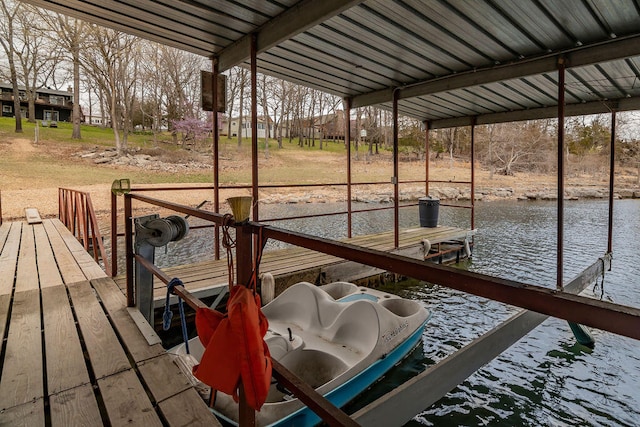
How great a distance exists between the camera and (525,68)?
4.51m

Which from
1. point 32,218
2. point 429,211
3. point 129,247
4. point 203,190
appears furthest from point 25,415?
point 203,190

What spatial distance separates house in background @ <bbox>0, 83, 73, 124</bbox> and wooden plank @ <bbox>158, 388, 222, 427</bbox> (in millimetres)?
39596

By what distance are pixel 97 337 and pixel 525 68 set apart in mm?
5144

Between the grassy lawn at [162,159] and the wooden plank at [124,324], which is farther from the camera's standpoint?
the grassy lawn at [162,159]

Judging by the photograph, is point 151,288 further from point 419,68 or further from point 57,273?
point 419,68

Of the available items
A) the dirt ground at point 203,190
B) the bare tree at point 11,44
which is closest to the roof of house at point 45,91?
the bare tree at point 11,44

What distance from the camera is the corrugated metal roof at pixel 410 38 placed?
10.9 ft

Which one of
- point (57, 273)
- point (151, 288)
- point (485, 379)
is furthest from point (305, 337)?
point (57, 273)

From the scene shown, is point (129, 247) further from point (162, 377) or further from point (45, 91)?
point (45, 91)

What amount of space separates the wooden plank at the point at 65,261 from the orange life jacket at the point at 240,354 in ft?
10.5

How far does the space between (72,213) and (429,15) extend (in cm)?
765

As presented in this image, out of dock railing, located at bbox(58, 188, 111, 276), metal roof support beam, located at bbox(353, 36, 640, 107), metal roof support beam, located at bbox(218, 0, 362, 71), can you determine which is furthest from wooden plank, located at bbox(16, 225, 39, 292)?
metal roof support beam, located at bbox(353, 36, 640, 107)

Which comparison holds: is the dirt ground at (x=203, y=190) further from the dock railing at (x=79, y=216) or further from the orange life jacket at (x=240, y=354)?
the orange life jacket at (x=240, y=354)

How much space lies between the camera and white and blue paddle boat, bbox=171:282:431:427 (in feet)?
8.26
